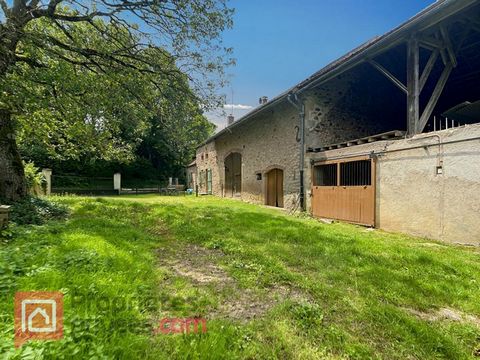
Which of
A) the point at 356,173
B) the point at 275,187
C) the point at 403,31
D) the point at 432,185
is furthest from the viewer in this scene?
the point at 275,187

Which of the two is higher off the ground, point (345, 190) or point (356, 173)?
point (356, 173)

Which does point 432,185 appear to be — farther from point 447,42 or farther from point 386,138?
point 447,42

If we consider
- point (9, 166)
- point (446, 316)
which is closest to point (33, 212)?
point (9, 166)

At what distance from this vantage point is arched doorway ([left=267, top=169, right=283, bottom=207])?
11.9 metres

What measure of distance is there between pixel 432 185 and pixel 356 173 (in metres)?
2.51

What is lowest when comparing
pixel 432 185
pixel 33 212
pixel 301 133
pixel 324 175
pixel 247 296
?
pixel 247 296

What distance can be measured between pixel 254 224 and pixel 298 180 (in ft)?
14.1

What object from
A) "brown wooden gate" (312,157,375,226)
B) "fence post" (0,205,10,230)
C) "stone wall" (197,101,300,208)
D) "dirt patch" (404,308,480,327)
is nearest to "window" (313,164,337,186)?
"brown wooden gate" (312,157,375,226)

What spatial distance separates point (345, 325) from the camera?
2184 millimetres

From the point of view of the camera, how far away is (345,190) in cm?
820

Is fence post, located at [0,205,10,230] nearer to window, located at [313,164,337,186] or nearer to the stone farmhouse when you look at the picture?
the stone farmhouse

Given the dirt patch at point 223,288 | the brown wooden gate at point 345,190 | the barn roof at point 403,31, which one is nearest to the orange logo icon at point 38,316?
the dirt patch at point 223,288

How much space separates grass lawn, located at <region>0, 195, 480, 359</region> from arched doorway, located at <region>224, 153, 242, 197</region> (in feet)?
37.2

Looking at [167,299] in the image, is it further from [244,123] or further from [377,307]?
[244,123]
